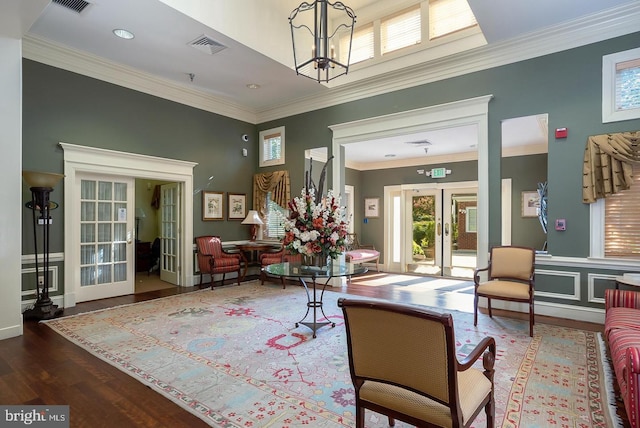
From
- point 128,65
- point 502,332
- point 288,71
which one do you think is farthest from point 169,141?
point 502,332

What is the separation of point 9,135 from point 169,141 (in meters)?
2.51

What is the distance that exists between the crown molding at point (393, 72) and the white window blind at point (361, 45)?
0.53 metres

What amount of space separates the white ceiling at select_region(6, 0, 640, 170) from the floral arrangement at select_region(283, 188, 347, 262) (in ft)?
8.38

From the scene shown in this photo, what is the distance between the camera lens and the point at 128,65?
515 centimetres

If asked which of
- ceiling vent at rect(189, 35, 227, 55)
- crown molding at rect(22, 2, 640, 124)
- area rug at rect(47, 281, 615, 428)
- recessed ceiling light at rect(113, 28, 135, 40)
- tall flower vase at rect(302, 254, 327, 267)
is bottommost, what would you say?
area rug at rect(47, 281, 615, 428)

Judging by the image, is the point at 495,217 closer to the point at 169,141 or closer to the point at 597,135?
the point at 597,135

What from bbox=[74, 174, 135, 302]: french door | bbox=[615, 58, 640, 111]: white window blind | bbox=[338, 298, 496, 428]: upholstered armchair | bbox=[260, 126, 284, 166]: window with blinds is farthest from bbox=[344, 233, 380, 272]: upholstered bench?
bbox=[338, 298, 496, 428]: upholstered armchair

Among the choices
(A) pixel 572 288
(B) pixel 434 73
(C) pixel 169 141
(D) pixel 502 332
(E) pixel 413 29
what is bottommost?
(D) pixel 502 332

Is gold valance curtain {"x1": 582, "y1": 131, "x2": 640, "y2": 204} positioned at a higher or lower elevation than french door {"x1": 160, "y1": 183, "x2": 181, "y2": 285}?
higher

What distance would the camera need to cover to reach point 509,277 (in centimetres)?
407

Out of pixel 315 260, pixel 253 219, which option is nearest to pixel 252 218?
pixel 253 219

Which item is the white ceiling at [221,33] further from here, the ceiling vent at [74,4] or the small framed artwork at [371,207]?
the small framed artwork at [371,207]

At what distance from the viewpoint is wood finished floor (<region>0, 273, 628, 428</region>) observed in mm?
2070

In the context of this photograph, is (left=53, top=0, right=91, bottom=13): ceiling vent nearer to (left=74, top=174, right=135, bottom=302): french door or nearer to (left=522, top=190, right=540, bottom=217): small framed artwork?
(left=74, top=174, right=135, bottom=302): french door
